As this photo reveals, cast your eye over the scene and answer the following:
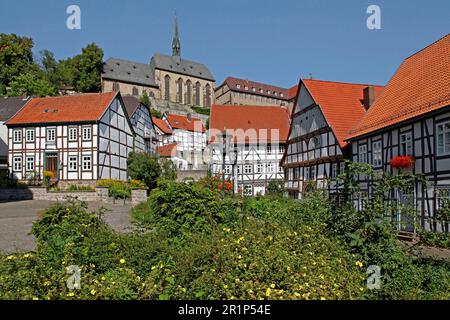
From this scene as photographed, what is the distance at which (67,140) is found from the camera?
33.7 m

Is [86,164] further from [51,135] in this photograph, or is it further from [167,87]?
[167,87]

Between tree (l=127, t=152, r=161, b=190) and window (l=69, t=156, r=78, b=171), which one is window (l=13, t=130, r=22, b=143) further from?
tree (l=127, t=152, r=161, b=190)

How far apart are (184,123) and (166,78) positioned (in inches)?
1015

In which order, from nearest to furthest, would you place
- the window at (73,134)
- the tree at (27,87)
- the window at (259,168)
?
1. the window at (73,134)
2. the window at (259,168)
3. the tree at (27,87)

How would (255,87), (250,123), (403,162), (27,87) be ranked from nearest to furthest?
(403,162) < (250,123) < (27,87) < (255,87)

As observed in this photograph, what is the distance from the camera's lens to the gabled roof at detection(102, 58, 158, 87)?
8510 cm

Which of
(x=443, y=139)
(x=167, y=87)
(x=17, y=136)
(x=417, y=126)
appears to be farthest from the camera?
(x=167, y=87)

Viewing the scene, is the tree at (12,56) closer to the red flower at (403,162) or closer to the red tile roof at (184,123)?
the red tile roof at (184,123)

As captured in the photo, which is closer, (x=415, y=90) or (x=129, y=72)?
(x=415, y=90)

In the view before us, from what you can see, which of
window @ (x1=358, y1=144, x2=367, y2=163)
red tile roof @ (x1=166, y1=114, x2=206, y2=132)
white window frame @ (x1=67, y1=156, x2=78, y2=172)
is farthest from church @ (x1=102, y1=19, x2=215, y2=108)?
window @ (x1=358, y1=144, x2=367, y2=163)

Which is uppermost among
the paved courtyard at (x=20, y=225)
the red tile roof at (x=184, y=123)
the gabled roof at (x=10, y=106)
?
the red tile roof at (x=184, y=123)

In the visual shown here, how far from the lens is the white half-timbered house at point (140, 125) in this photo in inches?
1700

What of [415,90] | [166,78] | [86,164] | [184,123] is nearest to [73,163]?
[86,164]

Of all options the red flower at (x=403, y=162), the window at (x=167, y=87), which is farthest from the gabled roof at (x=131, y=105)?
the window at (x=167, y=87)
